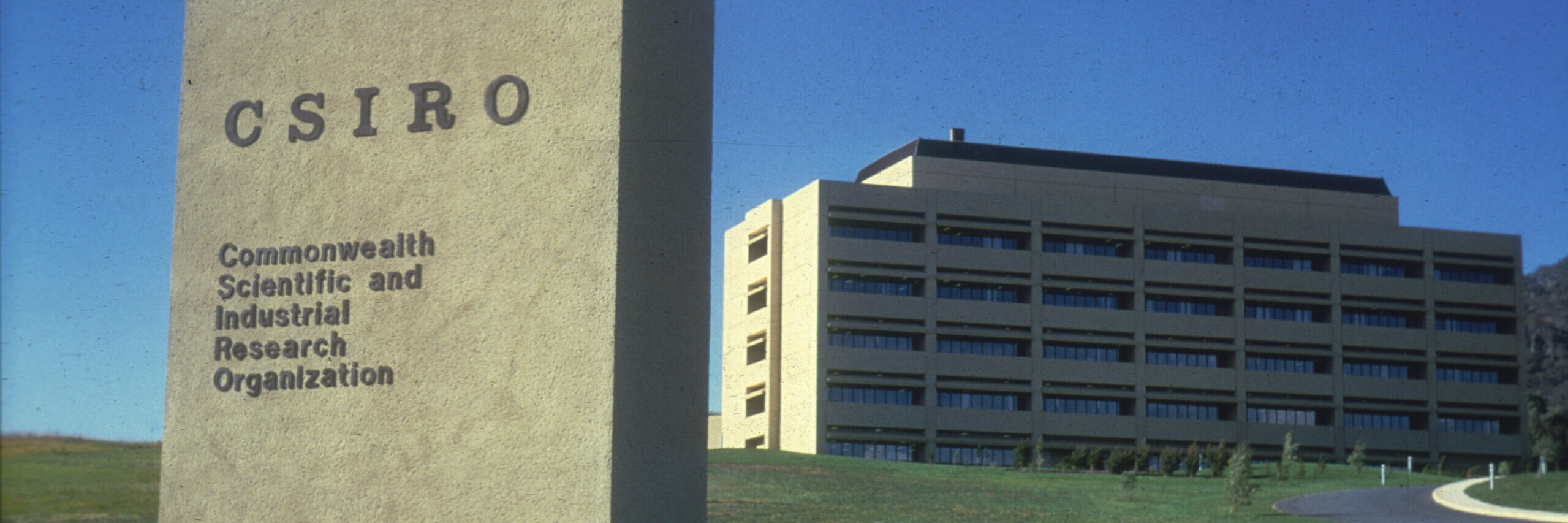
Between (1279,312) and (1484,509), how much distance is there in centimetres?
5074

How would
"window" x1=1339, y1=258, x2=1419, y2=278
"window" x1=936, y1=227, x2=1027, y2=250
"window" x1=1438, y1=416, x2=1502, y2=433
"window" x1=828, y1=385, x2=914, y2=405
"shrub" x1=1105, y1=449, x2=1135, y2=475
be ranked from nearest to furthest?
"shrub" x1=1105, y1=449, x2=1135, y2=475 < "window" x1=828, y1=385, x2=914, y2=405 < "window" x1=936, y1=227, x2=1027, y2=250 < "window" x1=1438, y1=416, x2=1502, y2=433 < "window" x1=1339, y1=258, x2=1419, y2=278

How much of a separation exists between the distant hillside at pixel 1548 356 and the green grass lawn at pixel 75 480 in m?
83.0

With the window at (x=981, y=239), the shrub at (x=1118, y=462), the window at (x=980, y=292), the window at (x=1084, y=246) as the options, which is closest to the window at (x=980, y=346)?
the window at (x=980, y=292)

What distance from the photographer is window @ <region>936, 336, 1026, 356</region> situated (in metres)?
74.9

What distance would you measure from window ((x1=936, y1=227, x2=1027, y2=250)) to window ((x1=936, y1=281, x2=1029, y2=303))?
82.0 inches

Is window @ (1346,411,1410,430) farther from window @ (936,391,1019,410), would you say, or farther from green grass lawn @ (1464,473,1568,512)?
green grass lawn @ (1464,473,1568,512)

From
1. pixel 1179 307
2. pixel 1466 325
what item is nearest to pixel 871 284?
pixel 1179 307

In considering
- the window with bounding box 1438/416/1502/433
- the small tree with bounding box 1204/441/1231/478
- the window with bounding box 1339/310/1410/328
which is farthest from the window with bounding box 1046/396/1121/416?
the window with bounding box 1438/416/1502/433

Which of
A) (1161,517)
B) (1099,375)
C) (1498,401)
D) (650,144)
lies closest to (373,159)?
(650,144)

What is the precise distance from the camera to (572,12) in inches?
383

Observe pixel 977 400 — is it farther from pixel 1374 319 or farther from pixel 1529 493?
pixel 1529 493

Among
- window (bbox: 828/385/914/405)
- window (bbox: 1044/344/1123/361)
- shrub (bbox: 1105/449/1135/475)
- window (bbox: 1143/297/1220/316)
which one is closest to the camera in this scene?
shrub (bbox: 1105/449/1135/475)

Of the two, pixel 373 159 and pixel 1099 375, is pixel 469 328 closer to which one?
pixel 373 159

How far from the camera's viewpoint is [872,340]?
73938 millimetres
